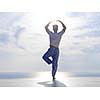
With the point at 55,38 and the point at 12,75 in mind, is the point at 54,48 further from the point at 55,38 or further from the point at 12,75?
the point at 12,75

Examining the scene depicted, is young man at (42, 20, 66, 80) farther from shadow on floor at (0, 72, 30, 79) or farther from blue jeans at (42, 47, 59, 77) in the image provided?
shadow on floor at (0, 72, 30, 79)

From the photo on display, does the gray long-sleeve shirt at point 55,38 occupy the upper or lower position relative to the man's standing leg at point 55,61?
upper

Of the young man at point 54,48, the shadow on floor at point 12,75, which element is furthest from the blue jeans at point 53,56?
the shadow on floor at point 12,75

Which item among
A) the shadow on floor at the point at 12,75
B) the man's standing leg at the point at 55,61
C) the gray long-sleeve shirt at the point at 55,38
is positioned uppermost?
the gray long-sleeve shirt at the point at 55,38

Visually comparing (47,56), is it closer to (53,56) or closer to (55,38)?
(53,56)

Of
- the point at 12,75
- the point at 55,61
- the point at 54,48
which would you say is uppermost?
the point at 54,48

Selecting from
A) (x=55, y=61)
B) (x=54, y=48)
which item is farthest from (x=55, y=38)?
A: (x=55, y=61)

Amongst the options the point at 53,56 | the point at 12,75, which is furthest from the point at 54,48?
the point at 12,75

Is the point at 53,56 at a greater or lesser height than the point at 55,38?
lesser

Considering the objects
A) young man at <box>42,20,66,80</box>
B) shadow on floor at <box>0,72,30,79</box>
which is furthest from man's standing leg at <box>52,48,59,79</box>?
shadow on floor at <box>0,72,30,79</box>

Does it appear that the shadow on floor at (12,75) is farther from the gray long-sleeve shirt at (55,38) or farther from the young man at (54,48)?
the gray long-sleeve shirt at (55,38)

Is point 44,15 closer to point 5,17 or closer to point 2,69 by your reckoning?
point 5,17

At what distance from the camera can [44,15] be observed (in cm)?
283
